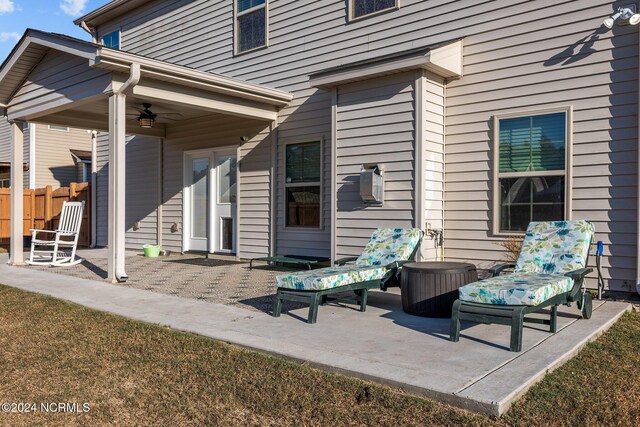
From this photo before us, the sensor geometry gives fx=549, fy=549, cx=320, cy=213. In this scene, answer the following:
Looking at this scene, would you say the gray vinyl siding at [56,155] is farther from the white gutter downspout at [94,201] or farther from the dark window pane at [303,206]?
the dark window pane at [303,206]

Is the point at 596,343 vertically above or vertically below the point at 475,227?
below

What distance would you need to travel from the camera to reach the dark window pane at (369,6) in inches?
329

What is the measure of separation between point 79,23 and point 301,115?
7.90 m

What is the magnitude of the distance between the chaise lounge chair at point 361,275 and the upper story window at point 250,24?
530 cm

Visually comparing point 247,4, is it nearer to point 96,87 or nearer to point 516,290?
point 96,87

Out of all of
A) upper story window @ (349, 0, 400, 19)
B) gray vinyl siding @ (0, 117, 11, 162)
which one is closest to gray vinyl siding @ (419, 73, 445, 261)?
upper story window @ (349, 0, 400, 19)

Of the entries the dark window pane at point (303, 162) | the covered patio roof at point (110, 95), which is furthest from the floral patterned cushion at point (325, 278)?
the dark window pane at point (303, 162)

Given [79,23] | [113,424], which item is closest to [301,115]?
[113,424]

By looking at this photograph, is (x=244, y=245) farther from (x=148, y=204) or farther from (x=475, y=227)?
(x=475, y=227)

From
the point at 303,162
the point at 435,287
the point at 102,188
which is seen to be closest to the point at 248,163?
the point at 303,162

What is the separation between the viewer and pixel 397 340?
449cm

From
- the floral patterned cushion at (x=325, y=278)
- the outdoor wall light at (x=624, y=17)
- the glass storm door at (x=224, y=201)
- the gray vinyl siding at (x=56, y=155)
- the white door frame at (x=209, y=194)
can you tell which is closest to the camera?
the floral patterned cushion at (x=325, y=278)

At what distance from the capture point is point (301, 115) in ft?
30.8

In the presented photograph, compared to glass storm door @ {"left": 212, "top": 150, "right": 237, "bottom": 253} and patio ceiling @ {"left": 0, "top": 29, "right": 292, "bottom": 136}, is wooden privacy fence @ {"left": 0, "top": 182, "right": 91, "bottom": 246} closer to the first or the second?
patio ceiling @ {"left": 0, "top": 29, "right": 292, "bottom": 136}
